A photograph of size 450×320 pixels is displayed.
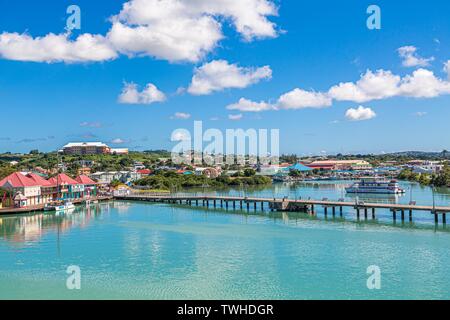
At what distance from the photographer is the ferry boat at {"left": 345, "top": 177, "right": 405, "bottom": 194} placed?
66.2 meters

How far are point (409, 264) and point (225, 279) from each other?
9.19m

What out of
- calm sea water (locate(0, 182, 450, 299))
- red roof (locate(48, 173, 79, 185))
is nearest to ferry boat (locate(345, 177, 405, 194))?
calm sea water (locate(0, 182, 450, 299))

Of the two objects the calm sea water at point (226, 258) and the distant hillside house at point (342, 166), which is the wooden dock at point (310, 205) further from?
the distant hillside house at point (342, 166)

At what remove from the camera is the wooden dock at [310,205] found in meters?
37.5

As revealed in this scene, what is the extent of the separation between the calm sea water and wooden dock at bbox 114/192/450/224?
1.27 metres

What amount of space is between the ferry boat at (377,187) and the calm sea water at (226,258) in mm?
27674

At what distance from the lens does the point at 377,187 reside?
6844cm

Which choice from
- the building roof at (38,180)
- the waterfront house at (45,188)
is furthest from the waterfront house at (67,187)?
the building roof at (38,180)

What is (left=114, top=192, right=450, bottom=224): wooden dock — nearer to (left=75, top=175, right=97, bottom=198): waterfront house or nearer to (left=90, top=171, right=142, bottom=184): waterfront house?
(left=75, top=175, right=97, bottom=198): waterfront house

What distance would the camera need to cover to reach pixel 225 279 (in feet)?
65.5

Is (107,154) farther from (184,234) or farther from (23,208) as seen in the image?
(184,234)

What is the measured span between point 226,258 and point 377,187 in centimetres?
4998

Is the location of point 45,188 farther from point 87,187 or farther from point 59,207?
point 87,187

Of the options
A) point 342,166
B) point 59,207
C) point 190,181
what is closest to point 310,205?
point 59,207
